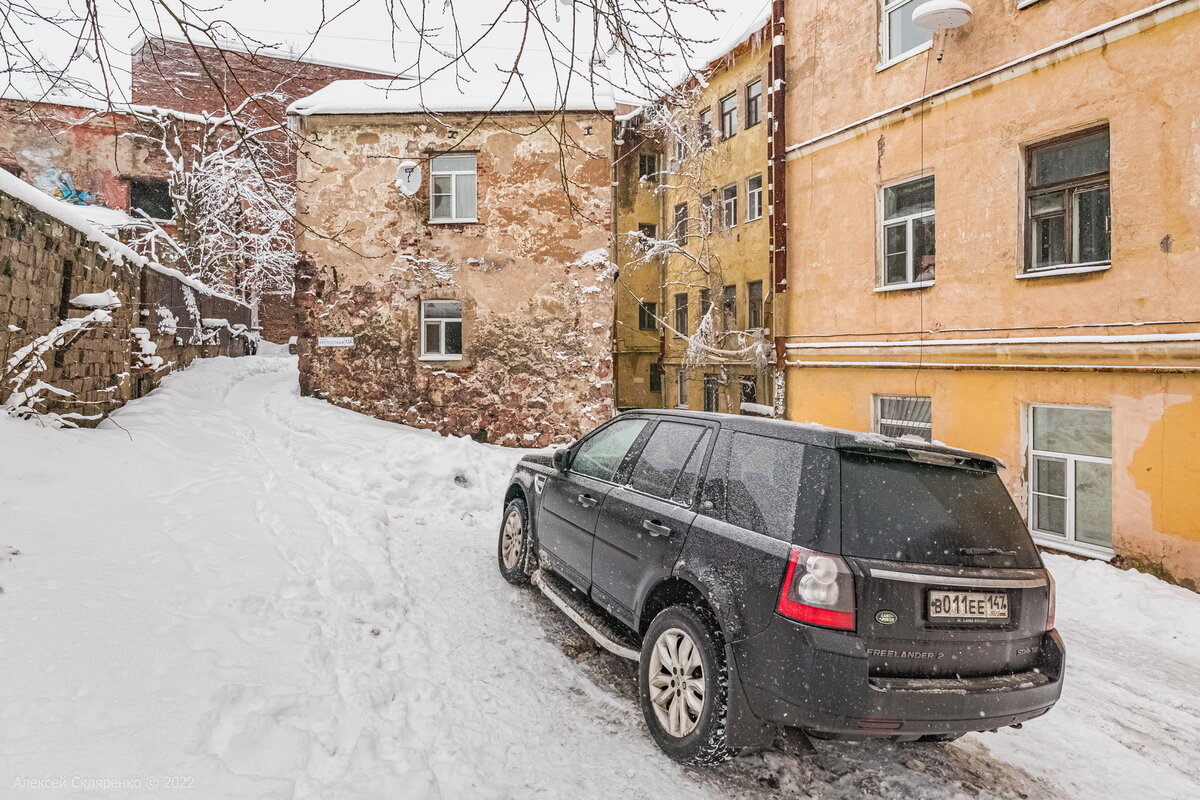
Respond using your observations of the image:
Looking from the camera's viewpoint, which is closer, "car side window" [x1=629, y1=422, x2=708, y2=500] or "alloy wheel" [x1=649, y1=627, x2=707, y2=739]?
"alloy wheel" [x1=649, y1=627, x2=707, y2=739]

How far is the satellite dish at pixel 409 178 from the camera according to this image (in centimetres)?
1266

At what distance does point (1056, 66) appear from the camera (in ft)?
26.5

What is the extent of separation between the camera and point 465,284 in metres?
12.8

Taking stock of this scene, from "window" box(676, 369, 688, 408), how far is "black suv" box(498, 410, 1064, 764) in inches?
775

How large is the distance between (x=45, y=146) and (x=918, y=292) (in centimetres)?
2682

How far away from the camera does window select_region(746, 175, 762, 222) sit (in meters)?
19.3

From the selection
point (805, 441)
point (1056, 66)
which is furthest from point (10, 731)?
point (1056, 66)

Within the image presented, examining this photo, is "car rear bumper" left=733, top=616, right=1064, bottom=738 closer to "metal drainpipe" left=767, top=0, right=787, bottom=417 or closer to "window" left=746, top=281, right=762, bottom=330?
"metal drainpipe" left=767, top=0, right=787, bottom=417

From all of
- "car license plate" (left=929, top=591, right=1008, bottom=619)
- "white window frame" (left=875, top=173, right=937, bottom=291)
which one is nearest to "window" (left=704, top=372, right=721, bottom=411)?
"white window frame" (left=875, top=173, right=937, bottom=291)

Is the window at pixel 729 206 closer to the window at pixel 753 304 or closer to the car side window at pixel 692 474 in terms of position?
the window at pixel 753 304

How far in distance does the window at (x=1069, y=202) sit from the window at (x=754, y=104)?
39.0 feet

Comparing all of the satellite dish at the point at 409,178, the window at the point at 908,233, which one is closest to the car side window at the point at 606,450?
the window at the point at 908,233

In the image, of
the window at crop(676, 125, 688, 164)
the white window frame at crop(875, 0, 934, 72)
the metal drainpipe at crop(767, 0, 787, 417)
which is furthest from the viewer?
the window at crop(676, 125, 688, 164)

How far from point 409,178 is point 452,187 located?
82cm
